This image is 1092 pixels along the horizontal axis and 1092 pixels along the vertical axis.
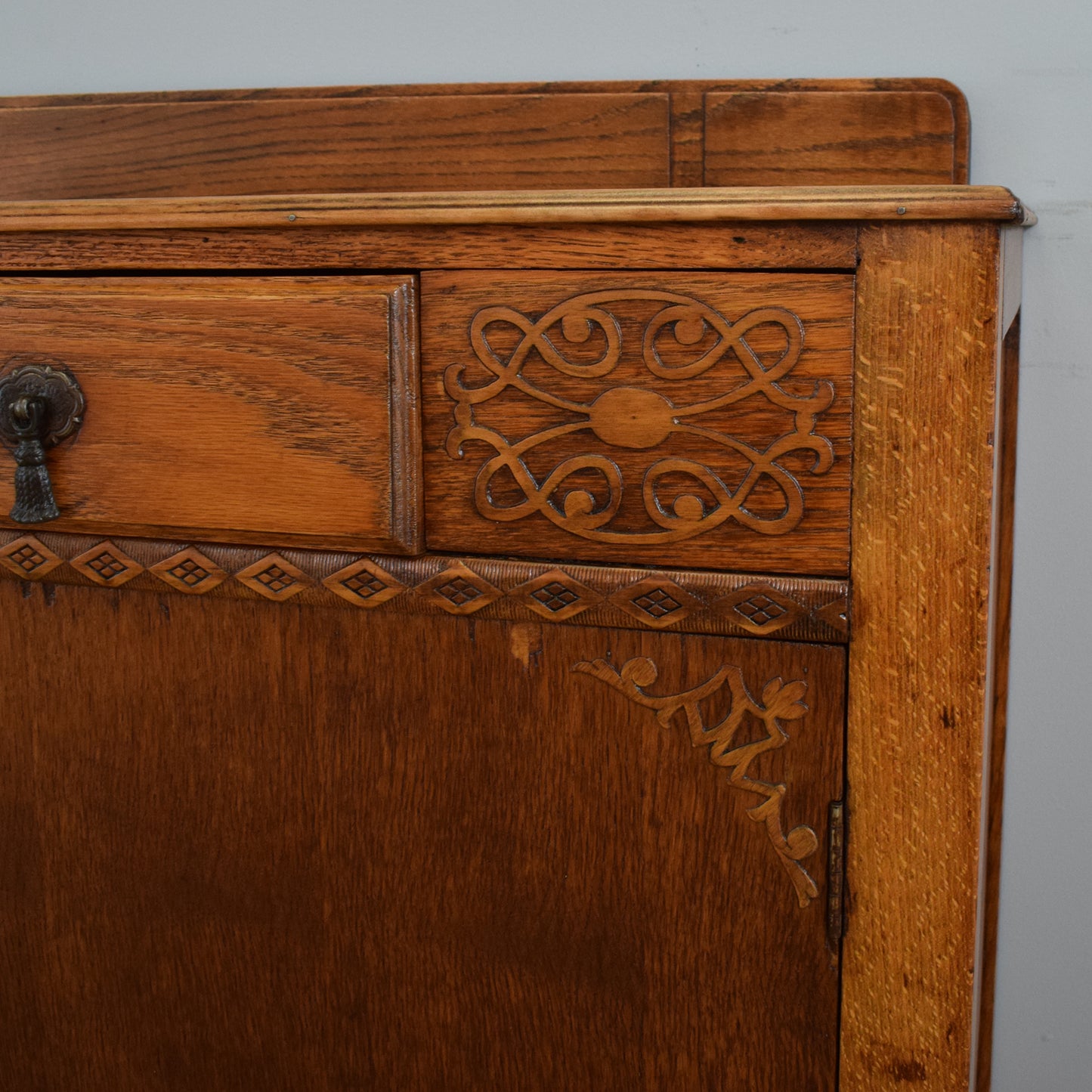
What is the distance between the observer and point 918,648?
0.57 metres

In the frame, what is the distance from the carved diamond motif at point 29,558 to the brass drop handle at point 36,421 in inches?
Result: 1.2

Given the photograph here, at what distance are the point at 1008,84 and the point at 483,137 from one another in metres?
0.43

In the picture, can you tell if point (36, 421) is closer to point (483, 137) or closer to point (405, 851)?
point (405, 851)

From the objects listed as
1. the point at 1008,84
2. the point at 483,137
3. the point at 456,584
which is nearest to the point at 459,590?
the point at 456,584

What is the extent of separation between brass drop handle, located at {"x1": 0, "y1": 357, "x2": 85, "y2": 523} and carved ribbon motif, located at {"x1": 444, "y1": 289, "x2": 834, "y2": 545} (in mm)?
227

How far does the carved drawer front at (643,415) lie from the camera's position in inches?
21.9

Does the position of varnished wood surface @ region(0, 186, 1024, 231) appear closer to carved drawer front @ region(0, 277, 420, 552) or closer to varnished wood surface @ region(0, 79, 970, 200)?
carved drawer front @ region(0, 277, 420, 552)

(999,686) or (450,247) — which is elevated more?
(450,247)

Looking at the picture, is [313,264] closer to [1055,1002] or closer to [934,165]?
[934,165]

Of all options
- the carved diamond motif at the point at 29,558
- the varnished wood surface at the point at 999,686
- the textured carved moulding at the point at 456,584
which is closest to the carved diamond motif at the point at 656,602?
the textured carved moulding at the point at 456,584

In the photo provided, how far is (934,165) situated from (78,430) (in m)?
0.67

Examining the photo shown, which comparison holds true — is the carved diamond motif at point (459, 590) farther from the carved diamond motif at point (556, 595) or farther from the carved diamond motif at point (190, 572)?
the carved diamond motif at point (190, 572)

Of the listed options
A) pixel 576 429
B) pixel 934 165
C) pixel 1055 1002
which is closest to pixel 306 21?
pixel 934 165

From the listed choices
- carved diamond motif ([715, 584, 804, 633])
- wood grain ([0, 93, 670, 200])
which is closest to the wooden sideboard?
carved diamond motif ([715, 584, 804, 633])
